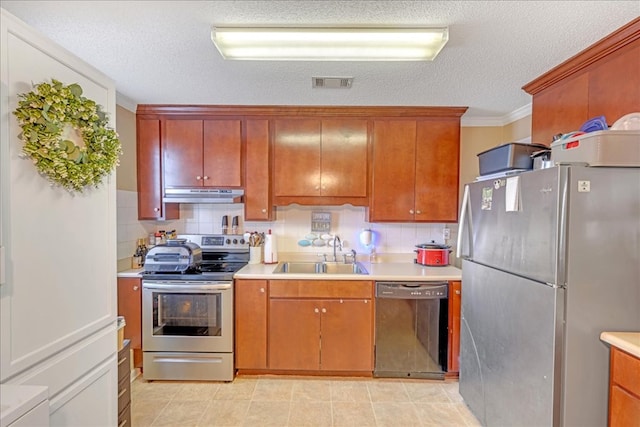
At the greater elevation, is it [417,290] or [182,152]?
[182,152]

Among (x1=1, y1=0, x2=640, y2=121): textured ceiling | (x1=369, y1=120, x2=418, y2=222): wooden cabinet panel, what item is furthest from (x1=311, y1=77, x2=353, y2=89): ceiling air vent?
(x1=369, y1=120, x2=418, y2=222): wooden cabinet panel

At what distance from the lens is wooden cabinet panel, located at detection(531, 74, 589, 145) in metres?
1.97

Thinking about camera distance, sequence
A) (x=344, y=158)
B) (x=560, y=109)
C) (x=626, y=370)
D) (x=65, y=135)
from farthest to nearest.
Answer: (x=344, y=158)
(x=560, y=109)
(x=626, y=370)
(x=65, y=135)

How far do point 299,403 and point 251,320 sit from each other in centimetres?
71

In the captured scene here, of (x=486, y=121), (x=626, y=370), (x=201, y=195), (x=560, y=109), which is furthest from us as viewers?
(x=486, y=121)

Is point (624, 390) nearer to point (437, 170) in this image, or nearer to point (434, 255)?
point (434, 255)

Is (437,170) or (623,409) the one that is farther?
(437,170)

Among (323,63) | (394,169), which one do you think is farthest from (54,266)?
(394,169)

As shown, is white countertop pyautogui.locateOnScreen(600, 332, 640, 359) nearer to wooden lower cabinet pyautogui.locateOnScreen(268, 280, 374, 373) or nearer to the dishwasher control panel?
the dishwasher control panel

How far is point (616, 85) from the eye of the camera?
1.72 meters

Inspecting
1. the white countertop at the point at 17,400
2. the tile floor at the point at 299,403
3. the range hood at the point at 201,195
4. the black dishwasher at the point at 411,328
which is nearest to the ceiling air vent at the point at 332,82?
the range hood at the point at 201,195

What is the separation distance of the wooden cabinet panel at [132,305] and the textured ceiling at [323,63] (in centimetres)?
153

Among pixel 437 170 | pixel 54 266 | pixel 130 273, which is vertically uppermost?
pixel 437 170

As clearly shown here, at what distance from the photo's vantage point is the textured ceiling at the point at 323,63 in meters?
1.49
